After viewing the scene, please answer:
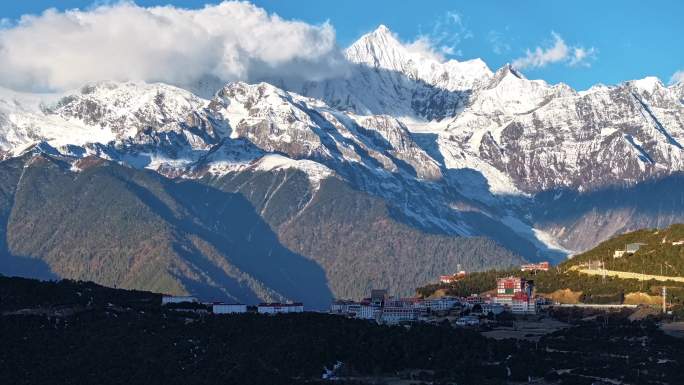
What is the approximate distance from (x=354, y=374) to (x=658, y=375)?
1226 inches

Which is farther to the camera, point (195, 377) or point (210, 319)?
point (210, 319)

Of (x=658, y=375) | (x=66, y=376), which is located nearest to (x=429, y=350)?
(x=658, y=375)

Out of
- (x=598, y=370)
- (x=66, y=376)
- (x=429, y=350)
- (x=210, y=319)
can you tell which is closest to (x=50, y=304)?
(x=210, y=319)

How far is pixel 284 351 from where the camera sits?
174125 mm

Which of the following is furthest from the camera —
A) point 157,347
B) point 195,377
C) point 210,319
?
point 210,319

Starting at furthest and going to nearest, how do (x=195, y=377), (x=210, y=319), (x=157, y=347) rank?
(x=210, y=319)
(x=157, y=347)
(x=195, y=377)

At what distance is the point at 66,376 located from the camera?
166m

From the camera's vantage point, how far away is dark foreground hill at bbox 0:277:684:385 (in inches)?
6590

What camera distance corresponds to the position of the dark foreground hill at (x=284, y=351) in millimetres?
167375

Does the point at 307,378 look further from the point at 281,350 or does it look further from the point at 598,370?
the point at 598,370

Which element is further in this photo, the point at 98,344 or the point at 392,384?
the point at 98,344

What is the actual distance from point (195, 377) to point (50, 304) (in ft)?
127

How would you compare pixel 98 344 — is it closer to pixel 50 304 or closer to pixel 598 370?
pixel 50 304

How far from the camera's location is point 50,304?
197750mm
